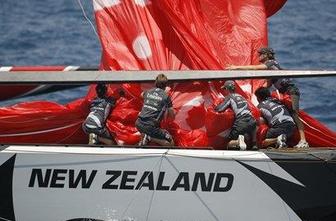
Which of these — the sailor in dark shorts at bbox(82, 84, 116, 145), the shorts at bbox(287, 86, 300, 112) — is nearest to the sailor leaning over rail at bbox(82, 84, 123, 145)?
the sailor in dark shorts at bbox(82, 84, 116, 145)

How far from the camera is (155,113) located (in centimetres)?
1418

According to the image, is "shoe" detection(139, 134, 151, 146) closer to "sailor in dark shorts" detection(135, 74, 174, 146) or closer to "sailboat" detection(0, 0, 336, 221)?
"sailor in dark shorts" detection(135, 74, 174, 146)

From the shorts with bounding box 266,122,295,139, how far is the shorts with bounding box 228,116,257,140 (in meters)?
0.37

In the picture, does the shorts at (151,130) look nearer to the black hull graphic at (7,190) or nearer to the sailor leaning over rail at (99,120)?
the sailor leaning over rail at (99,120)

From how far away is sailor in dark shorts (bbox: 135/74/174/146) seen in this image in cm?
1416

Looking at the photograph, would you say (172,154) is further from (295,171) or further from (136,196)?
(295,171)

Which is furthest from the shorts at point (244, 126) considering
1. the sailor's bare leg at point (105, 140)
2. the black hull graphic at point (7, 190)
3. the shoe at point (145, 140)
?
the black hull graphic at point (7, 190)

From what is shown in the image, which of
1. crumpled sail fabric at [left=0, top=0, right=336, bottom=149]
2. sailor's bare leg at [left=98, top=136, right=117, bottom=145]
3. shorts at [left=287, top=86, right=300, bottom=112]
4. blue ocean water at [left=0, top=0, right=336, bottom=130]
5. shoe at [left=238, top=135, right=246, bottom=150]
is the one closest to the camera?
shoe at [left=238, top=135, right=246, bottom=150]

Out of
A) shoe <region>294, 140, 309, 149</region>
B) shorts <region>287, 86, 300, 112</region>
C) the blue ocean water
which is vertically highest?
shorts <region>287, 86, 300, 112</region>

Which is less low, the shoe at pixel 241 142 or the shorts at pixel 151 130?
the shorts at pixel 151 130

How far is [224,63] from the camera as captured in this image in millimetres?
15641

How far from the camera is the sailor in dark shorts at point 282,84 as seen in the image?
47.5 ft

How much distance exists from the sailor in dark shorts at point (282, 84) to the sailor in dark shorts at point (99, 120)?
203 cm

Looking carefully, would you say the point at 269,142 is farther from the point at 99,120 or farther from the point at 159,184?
the point at 99,120
